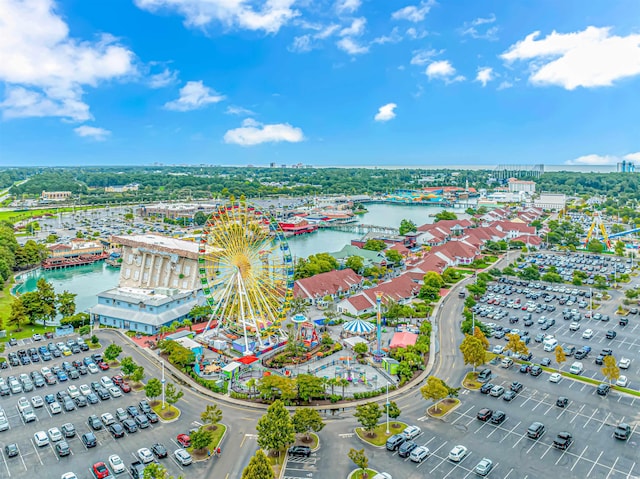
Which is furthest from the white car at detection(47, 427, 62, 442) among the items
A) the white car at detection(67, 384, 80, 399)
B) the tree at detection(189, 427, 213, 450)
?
the tree at detection(189, 427, 213, 450)

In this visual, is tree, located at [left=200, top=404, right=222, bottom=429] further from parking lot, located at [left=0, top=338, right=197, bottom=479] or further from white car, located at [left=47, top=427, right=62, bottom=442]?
white car, located at [left=47, top=427, right=62, bottom=442]

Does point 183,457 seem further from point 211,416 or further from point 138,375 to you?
point 138,375

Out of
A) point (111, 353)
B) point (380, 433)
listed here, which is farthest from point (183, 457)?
point (111, 353)

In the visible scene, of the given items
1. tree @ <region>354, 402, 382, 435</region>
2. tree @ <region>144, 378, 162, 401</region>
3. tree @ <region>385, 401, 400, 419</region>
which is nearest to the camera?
tree @ <region>354, 402, 382, 435</region>

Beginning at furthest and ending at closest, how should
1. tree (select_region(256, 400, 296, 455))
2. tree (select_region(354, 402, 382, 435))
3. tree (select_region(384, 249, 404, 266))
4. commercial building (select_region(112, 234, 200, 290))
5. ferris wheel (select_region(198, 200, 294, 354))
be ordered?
tree (select_region(384, 249, 404, 266))
commercial building (select_region(112, 234, 200, 290))
ferris wheel (select_region(198, 200, 294, 354))
tree (select_region(354, 402, 382, 435))
tree (select_region(256, 400, 296, 455))

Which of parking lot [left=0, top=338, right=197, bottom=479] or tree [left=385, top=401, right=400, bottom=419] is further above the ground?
tree [left=385, top=401, right=400, bottom=419]

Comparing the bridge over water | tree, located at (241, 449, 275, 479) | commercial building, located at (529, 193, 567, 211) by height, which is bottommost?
the bridge over water

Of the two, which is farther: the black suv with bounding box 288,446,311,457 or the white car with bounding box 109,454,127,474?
the black suv with bounding box 288,446,311,457
